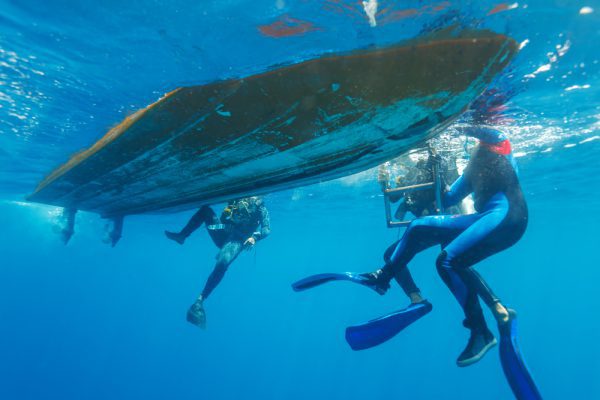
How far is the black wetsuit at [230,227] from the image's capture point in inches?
336

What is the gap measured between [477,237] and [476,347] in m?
1.36

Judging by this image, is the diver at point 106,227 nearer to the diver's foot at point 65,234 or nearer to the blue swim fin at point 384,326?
the diver's foot at point 65,234

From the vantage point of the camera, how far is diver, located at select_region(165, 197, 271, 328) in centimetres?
845

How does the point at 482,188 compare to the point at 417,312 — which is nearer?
the point at 417,312

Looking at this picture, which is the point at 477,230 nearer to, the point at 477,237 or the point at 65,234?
the point at 477,237

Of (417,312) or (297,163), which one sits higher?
(297,163)

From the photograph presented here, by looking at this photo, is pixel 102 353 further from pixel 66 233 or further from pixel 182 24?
pixel 182 24

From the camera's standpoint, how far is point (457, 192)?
578 centimetres

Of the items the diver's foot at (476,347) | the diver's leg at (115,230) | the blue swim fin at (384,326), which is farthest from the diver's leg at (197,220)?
the diver's foot at (476,347)

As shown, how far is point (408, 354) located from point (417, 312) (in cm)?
9992

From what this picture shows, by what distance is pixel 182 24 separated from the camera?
17.4 feet

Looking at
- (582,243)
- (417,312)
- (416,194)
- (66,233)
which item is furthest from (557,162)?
(582,243)

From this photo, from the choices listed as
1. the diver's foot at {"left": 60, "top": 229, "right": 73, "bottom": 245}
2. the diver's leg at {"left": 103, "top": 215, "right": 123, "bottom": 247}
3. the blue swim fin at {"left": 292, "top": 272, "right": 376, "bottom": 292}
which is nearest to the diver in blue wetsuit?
the blue swim fin at {"left": 292, "top": 272, "right": 376, "bottom": 292}

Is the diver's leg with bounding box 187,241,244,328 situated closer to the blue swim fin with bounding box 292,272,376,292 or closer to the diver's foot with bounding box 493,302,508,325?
the blue swim fin with bounding box 292,272,376,292
